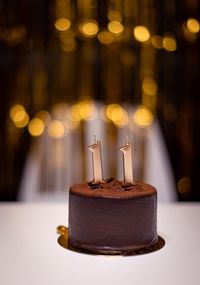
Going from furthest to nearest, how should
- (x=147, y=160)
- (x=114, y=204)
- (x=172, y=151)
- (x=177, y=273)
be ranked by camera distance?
(x=172, y=151)
(x=147, y=160)
(x=114, y=204)
(x=177, y=273)

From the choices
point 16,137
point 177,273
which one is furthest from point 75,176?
point 177,273

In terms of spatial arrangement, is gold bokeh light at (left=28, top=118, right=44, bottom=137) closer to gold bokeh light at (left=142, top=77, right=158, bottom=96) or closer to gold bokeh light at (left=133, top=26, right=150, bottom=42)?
gold bokeh light at (left=142, top=77, right=158, bottom=96)

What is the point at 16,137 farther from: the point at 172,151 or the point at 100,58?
the point at 172,151

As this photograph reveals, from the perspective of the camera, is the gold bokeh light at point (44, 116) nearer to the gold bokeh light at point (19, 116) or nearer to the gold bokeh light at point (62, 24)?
the gold bokeh light at point (19, 116)

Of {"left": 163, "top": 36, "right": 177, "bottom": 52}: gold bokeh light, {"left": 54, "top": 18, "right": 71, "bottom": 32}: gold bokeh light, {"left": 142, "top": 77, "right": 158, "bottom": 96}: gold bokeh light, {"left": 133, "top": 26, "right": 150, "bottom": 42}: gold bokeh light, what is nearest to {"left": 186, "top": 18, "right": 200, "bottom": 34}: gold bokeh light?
{"left": 163, "top": 36, "right": 177, "bottom": 52}: gold bokeh light

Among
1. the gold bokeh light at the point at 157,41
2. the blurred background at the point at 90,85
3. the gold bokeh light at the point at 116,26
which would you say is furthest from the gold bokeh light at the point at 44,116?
the gold bokeh light at the point at 157,41

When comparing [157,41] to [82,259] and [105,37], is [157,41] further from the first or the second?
[82,259]
